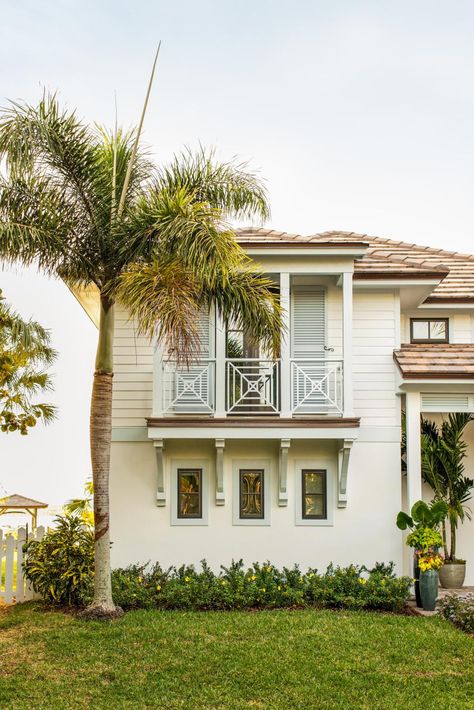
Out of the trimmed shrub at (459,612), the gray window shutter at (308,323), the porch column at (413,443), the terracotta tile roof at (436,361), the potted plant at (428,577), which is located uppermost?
the gray window shutter at (308,323)

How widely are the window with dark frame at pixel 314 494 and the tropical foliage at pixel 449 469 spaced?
6.67ft

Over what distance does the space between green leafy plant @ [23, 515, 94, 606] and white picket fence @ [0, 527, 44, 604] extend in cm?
18

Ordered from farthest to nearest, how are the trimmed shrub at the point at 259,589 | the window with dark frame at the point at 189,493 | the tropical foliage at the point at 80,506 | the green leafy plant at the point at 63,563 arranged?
the tropical foliage at the point at 80,506, the window with dark frame at the point at 189,493, the green leafy plant at the point at 63,563, the trimmed shrub at the point at 259,589

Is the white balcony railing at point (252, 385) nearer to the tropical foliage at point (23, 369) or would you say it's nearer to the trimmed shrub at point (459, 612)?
the tropical foliage at point (23, 369)

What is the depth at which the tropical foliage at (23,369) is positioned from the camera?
25.0 ft

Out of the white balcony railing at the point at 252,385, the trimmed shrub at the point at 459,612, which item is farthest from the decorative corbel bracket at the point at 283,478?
the trimmed shrub at the point at 459,612

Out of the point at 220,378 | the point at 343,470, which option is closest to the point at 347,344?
the point at 343,470

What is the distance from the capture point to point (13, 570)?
13023 mm

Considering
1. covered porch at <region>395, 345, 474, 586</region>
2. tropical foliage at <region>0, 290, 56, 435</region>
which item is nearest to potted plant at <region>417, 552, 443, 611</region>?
covered porch at <region>395, 345, 474, 586</region>

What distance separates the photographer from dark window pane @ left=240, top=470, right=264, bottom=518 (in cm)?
1330

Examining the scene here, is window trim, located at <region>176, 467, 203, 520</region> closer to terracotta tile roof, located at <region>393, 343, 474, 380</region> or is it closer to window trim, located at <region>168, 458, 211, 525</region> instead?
window trim, located at <region>168, 458, 211, 525</region>

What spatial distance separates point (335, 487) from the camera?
1329cm

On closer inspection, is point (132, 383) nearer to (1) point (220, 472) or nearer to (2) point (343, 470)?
Answer: (1) point (220, 472)

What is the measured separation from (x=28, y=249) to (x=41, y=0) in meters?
6.23
